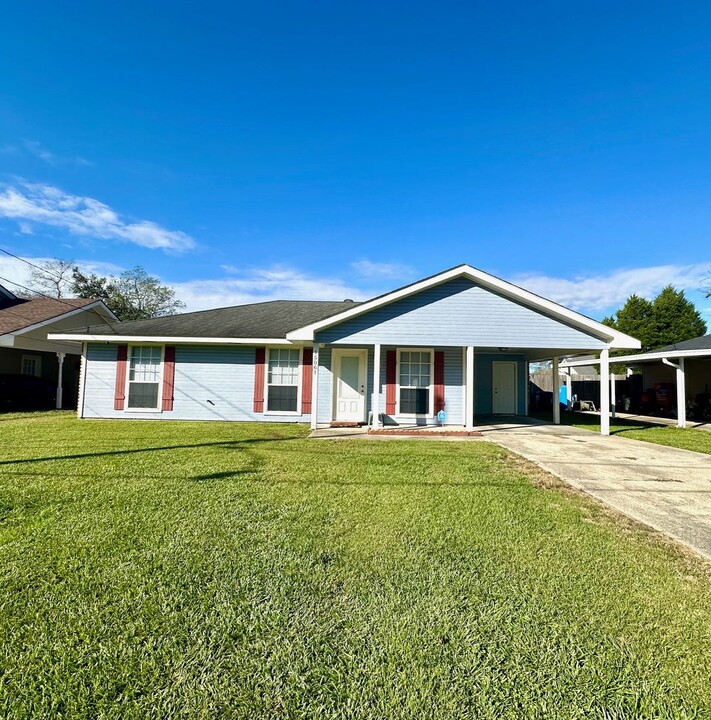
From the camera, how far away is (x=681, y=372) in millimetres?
13578

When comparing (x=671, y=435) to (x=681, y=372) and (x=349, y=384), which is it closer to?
(x=681, y=372)

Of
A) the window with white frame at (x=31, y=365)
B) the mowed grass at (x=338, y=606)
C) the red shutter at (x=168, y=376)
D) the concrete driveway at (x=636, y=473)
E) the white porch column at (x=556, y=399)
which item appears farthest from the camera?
the window with white frame at (x=31, y=365)

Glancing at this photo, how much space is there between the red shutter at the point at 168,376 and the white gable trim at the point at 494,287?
4.45 metres

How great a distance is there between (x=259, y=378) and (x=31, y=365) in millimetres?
13284

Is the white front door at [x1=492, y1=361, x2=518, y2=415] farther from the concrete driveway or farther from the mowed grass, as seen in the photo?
the mowed grass

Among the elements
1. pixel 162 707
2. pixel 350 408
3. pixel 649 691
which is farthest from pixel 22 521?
pixel 350 408

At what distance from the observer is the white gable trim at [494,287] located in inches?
412

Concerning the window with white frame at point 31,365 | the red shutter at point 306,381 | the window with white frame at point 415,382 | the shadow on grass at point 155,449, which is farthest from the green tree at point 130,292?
the shadow on grass at point 155,449

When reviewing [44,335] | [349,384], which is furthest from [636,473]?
[44,335]

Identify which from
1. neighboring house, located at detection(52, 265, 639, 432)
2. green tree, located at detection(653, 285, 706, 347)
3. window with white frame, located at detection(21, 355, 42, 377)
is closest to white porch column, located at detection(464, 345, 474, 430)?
neighboring house, located at detection(52, 265, 639, 432)

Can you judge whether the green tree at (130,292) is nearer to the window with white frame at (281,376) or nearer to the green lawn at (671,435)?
the window with white frame at (281,376)

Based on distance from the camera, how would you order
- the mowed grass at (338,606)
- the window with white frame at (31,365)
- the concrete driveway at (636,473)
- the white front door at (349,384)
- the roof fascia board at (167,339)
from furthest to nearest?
the window with white frame at (31,365)
the white front door at (349,384)
the roof fascia board at (167,339)
the concrete driveway at (636,473)
the mowed grass at (338,606)

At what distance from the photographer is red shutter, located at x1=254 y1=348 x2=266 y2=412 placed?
12.2 m

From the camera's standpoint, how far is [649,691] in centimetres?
184
